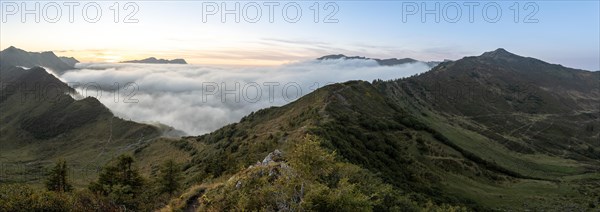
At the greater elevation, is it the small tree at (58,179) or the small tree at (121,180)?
the small tree at (121,180)

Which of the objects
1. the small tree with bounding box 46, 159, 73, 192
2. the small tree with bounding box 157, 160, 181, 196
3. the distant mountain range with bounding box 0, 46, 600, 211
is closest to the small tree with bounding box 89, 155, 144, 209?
the small tree with bounding box 157, 160, 181, 196

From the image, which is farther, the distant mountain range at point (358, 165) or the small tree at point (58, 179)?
the small tree at point (58, 179)

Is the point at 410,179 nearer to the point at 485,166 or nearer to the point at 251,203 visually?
the point at 485,166

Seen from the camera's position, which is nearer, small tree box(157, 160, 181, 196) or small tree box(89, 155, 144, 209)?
small tree box(89, 155, 144, 209)

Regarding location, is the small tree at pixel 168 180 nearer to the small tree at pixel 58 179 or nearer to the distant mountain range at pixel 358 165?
the distant mountain range at pixel 358 165

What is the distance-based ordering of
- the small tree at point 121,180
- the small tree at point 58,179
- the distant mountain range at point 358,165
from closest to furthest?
the distant mountain range at point 358,165 < the small tree at point 121,180 < the small tree at point 58,179

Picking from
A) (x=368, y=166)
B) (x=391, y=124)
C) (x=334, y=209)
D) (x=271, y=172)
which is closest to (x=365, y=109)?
(x=391, y=124)

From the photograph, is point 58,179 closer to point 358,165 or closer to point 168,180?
point 168,180

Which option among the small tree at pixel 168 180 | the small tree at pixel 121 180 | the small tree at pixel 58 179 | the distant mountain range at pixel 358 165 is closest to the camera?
the distant mountain range at pixel 358 165

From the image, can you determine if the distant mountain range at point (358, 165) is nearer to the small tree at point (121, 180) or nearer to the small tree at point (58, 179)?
the small tree at point (121, 180)

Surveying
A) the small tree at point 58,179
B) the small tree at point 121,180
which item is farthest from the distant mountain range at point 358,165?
the small tree at point 58,179

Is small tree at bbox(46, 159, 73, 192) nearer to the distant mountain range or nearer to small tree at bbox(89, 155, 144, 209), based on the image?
small tree at bbox(89, 155, 144, 209)

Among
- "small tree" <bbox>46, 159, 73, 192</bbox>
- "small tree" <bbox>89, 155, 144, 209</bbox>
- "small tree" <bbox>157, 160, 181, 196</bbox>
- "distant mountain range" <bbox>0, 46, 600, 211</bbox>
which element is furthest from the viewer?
"small tree" <bbox>46, 159, 73, 192</bbox>
